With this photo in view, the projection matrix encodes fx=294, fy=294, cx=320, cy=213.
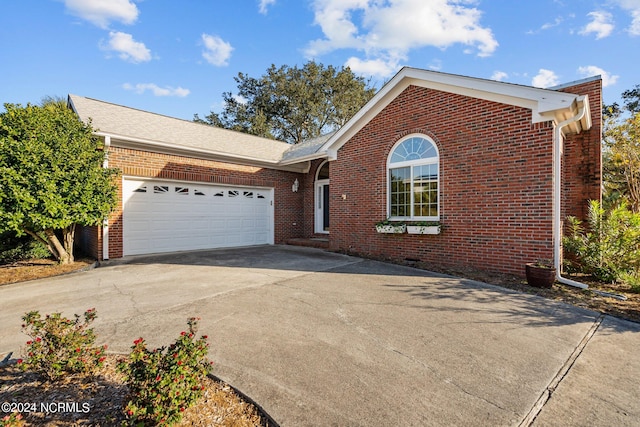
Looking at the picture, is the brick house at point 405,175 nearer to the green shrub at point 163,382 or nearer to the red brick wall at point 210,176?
the red brick wall at point 210,176

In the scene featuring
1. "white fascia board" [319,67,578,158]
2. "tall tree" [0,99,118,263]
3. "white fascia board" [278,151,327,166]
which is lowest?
"tall tree" [0,99,118,263]

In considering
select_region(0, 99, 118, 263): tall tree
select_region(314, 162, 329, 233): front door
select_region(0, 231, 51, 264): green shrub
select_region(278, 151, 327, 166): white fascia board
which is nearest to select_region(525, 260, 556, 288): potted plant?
select_region(278, 151, 327, 166): white fascia board

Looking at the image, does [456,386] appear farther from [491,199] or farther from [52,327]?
[491,199]

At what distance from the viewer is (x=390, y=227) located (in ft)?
26.3

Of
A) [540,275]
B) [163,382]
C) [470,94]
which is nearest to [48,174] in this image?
[163,382]

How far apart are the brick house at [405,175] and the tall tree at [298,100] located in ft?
51.4

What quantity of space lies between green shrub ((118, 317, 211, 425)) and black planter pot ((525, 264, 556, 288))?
5.95 meters

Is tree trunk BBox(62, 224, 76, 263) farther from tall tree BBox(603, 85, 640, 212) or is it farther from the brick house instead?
tall tree BBox(603, 85, 640, 212)

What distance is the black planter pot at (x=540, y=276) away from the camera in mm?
5434

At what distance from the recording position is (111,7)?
828 cm

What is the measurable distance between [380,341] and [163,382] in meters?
2.32

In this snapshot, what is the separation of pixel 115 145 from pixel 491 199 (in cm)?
1022

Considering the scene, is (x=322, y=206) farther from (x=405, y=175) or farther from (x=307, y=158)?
(x=405, y=175)

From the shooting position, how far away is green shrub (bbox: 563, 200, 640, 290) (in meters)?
5.87
